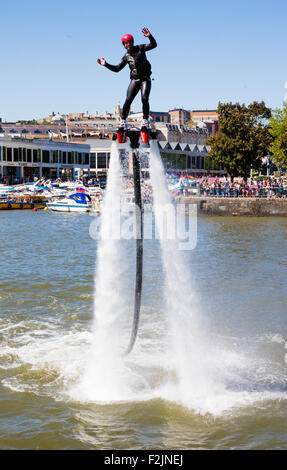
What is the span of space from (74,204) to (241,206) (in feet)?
67.2

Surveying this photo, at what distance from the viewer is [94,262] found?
2772 centimetres

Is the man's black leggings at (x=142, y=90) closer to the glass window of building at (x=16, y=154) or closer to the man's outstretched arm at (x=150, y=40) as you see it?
the man's outstretched arm at (x=150, y=40)

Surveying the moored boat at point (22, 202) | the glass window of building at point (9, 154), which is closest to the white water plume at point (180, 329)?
the moored boat at point (22, 202)

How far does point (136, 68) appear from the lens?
8.68m

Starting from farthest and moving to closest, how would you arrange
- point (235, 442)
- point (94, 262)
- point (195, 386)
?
point (94, 262) → point (195, 386) → point (235, 442)

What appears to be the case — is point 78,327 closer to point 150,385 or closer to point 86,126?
point 150,385

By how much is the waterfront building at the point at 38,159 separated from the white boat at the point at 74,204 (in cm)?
2772

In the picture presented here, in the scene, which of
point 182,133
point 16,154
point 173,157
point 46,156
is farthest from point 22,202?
point 182,133

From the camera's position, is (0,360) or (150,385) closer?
(150,385)

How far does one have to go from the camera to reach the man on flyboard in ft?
28.2

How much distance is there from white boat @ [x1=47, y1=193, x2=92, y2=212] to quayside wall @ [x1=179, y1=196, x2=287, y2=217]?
1379cm

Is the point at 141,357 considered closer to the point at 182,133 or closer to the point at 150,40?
the point at 150,40
